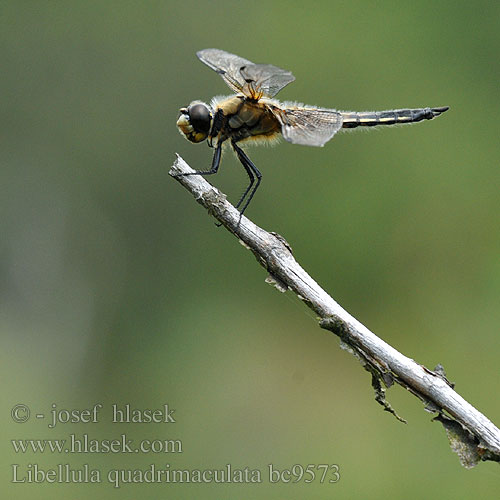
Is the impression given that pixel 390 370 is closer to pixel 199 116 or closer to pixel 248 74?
pixel 199 116

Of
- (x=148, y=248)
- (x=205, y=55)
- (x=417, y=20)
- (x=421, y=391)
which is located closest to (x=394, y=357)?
(x=421, y=391)

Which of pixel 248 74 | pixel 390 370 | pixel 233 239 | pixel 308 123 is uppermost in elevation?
pixel 233 239

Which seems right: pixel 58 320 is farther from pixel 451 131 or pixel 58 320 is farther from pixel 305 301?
pixel 305 301

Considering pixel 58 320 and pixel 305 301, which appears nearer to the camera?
pixel 305 301

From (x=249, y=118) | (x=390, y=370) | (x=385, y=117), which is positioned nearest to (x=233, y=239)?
(x=385, y=117)

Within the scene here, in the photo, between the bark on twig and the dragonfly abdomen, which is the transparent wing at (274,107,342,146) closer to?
the dragonfly abdomen

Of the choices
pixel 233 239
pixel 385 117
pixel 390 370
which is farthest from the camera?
pixel 233 239

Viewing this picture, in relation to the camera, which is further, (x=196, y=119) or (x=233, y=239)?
(x=233, y=239)

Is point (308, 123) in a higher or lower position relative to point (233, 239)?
lower
